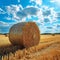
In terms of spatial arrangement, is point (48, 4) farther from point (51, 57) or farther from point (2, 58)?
point (2, 58)

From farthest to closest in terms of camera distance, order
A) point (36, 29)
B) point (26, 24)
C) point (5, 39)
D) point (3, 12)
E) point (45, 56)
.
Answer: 1. point (5, 39)
2. point (36, 29)
3. point (26, 24)
4. point (3, 12)
5. point (45, 56)

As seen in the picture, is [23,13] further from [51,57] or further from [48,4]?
[51,57]

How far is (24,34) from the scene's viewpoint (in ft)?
9.20

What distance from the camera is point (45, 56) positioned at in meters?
2.06

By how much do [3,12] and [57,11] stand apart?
2.25ft

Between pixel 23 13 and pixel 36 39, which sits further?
pixel 36 39

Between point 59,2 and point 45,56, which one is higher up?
point 59,2

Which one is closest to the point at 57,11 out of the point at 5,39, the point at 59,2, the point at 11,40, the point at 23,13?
the point at 59,2

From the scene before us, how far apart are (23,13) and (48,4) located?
34 cm

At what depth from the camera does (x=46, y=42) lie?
326cm

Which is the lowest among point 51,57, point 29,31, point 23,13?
point 51,57

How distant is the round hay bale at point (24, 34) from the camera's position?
2779 mm

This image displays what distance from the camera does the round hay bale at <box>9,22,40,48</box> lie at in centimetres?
278

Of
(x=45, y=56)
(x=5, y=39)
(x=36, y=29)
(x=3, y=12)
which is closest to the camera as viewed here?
(x=45, y=56)
